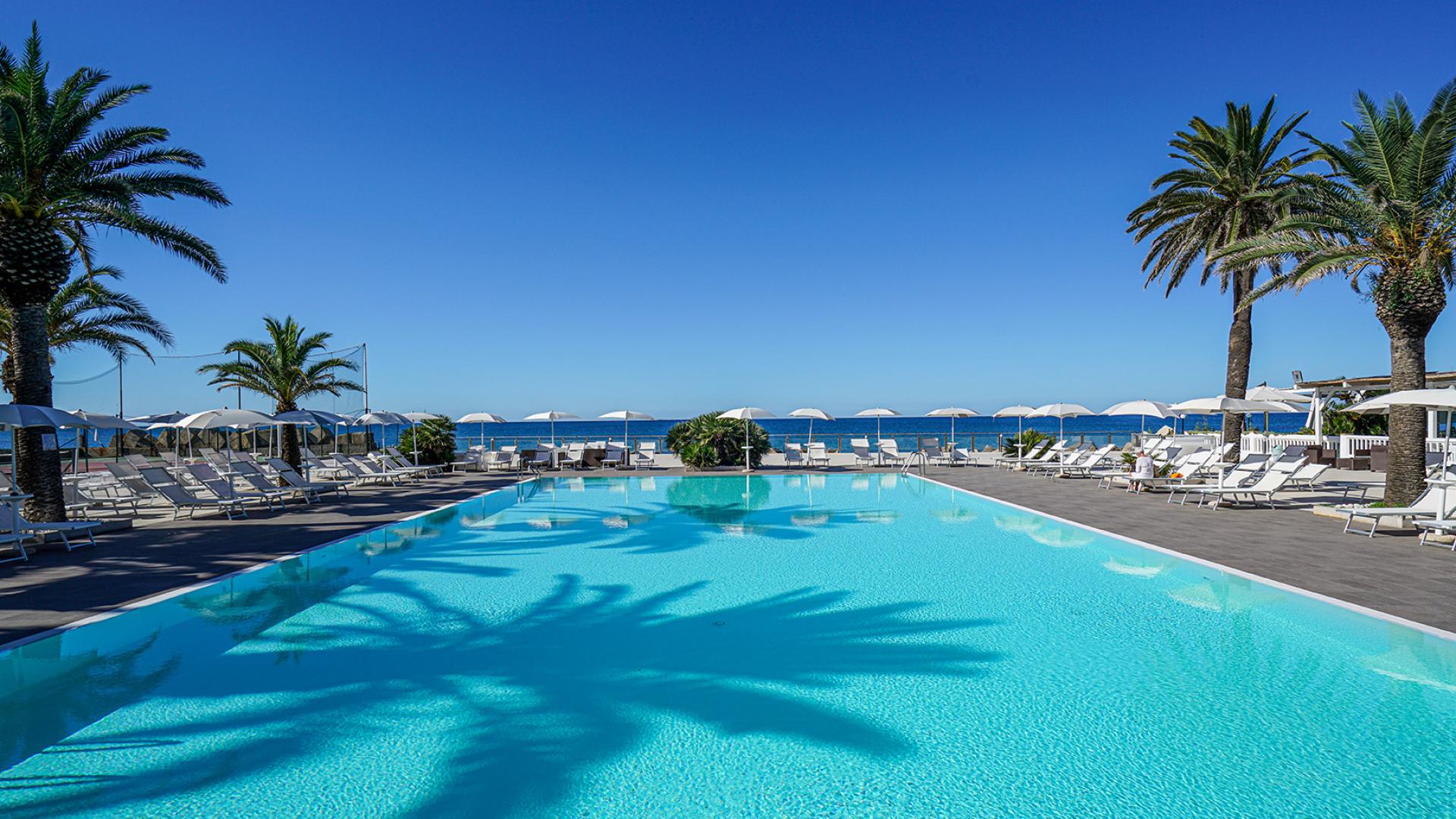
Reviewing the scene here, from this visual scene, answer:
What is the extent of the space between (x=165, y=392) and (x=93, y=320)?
7633 millimetres

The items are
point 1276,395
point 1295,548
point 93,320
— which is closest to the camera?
point 1295,548

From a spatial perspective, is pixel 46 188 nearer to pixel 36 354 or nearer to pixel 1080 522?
pixel 36 354

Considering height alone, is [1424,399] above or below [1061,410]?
below

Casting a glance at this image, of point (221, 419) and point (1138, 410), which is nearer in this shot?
point (221, 419)

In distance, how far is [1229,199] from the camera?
15008 millimetres

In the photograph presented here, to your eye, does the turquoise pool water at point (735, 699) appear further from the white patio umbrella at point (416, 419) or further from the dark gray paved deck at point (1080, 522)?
the white patio umbrella at point (416, 419)

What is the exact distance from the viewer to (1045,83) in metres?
18.2

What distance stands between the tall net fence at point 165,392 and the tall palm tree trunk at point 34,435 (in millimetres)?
8508

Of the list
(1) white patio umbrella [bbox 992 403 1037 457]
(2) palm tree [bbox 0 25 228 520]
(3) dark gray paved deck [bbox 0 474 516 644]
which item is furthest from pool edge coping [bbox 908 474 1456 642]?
(2) palm tree [bbox 0 25 228 520]

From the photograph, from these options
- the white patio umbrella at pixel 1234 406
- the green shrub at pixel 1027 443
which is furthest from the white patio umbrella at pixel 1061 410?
the white patio umbrella at pixel 1234 406

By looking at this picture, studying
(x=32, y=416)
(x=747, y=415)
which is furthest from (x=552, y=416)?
(x=32, y=416)

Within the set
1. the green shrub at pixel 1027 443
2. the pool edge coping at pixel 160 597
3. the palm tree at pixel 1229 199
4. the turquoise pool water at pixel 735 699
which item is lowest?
the turquoise pool water at pixel 735 699

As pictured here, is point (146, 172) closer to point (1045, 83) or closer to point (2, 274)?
point (2, 274)

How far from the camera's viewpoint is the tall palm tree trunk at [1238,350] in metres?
15.2
